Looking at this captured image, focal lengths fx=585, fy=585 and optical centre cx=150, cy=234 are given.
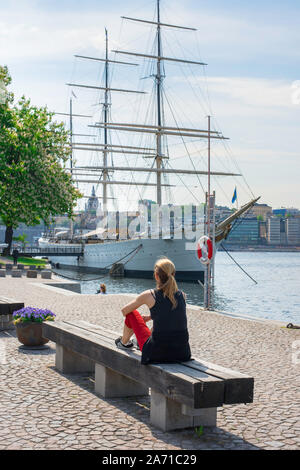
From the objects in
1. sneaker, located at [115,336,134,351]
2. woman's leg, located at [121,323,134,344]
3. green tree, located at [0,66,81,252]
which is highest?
green tree, located at [0,66,81,252]

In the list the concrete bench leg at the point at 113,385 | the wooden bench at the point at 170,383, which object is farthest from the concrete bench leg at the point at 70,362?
the concrete bench leg at the point at 113,385

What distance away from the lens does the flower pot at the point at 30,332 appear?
9.81m

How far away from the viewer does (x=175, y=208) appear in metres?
64.4

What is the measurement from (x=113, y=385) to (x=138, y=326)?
88cm

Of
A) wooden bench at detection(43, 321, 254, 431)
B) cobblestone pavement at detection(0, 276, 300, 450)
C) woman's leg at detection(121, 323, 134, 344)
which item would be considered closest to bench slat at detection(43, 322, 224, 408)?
wooden bench at detection(43, 321, 254, 431)

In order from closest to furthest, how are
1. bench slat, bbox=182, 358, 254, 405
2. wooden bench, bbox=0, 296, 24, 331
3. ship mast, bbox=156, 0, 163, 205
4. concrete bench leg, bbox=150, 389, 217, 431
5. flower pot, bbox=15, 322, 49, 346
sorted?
bench slat, bbox=182, 358, 254, 405
concrete bench leg, bbox=150, 389, 217, 431
flower pot, bbox=15, 322, 49, 346
wooden bench, bbox=0, 296, 24, 331
ship mast, bbox=156, 0, 163, 205

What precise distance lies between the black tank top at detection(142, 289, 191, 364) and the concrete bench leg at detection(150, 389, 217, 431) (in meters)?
0.38

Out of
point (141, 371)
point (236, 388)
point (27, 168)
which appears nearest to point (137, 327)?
point (141, 371)

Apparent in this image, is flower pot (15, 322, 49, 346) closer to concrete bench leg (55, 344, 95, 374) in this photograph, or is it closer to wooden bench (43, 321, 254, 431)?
concrete bench leg (55, 344, 95, 374)

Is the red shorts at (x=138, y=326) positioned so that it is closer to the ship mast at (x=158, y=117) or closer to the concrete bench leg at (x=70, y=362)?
the concrete bench leg at (x=70, y=362)

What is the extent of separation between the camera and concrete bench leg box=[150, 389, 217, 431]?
5785 mm
